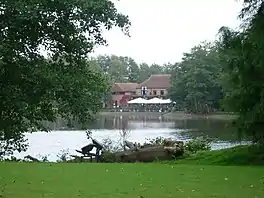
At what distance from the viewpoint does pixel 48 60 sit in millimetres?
13906

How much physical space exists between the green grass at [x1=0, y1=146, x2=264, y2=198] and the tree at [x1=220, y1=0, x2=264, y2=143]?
175 cm

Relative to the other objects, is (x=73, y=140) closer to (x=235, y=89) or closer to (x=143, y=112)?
(x=235, y=89)

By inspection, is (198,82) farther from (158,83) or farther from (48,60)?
(48,60)

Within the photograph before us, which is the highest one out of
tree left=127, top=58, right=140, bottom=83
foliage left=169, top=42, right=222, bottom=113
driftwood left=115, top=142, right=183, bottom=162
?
tree left=127, top=58, right=140, bottom=83

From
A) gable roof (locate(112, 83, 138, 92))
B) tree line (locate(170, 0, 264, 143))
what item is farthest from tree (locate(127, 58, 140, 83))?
tree line (locate(170, 0, 264, 143))

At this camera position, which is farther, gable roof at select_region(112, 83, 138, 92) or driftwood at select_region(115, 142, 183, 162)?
gable roof at select_region(112, 83, 138, 92)

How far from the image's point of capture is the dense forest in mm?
11531

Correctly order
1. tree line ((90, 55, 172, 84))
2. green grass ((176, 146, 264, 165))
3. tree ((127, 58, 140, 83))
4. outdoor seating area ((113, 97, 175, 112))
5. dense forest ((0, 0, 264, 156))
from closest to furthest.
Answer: dense forest ((0, 0, 264, 156)) → green grass ((176, 146, 264, 165)) → outdoor seating area ((113, 97, 175, 112)) → tree line ((90, 55, 172, 84)) → tree ((127, 58, 140, 83))

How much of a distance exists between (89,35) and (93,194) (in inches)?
236

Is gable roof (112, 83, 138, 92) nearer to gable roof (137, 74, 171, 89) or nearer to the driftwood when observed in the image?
gable roof (137, 74, 171, 89)

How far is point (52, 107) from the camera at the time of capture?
1496cm

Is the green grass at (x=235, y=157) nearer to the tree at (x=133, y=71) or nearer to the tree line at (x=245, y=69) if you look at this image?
the tree line at (x=245, y=69)

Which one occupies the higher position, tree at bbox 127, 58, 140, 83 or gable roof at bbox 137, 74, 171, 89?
tree at bbox 127, 58, 140, 83

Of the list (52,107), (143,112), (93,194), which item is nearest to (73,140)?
(52,107)
